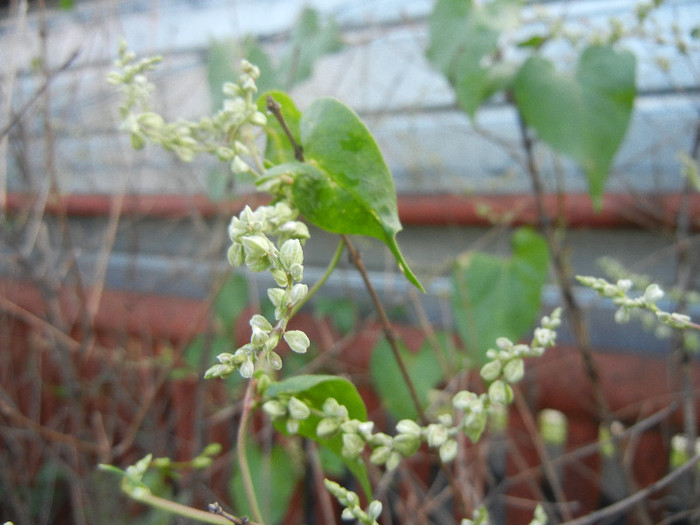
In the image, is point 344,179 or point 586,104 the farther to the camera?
point 586,104

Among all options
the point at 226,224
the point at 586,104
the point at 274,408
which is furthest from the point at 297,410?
the point at 226,224

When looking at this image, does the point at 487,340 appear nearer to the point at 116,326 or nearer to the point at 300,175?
the point at 300,175

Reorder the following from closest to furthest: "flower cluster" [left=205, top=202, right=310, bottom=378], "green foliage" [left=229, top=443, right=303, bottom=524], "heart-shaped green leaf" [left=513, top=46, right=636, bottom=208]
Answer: "flower cluster" [left=205, top=202, right=310, bottom=378] < "heart-shaped green leaf" [left=513, top=46, right=636, bottom=208] < "green foliage" [left=229, top=443, right=303, bottom=524]

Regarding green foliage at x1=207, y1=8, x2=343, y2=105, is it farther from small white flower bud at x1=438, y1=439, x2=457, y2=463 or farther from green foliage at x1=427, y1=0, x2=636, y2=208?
small white flower bud at x1=438, y1=439, x2=457, y2=463

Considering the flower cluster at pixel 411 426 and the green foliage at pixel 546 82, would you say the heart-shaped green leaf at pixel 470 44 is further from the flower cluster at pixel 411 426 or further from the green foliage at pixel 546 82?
the flower cluster at pixel 411 426

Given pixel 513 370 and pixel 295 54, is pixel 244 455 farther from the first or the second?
pixel 295 54

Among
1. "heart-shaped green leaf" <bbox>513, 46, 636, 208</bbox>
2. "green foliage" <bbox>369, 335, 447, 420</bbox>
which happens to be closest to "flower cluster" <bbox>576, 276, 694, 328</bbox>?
"heart-shaped green leaf" <bbox>513, 46, 636, 208</bbox>

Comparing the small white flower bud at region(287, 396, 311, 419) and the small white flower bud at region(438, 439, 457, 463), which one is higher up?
the small white flower bud at region(287, 396, 311, 419)
